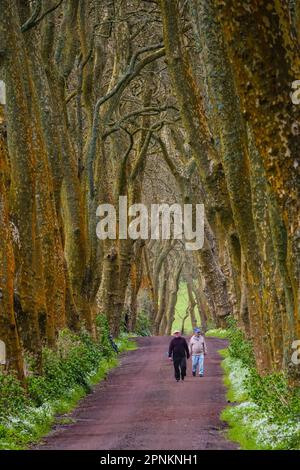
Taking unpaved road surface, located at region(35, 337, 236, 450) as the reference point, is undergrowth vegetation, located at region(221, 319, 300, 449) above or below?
above

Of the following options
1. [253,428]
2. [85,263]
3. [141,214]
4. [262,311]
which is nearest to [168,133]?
[141,214]

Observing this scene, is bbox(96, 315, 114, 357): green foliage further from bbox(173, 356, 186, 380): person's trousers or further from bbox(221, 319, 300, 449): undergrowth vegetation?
bbox(221, 319, 300, 449): undergrowth vegetation

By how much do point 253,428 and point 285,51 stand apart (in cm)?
608

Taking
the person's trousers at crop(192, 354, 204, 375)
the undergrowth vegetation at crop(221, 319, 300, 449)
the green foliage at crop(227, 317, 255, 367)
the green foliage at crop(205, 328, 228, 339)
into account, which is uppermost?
the undergrowth vegetation at crop(221, 319, 300, 449)

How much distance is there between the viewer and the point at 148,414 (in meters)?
17.7

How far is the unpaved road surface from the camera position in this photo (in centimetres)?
1373

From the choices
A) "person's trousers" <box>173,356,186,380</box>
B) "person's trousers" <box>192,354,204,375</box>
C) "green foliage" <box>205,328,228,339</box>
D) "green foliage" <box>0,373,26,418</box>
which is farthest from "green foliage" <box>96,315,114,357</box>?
"green foliage" <box>0,373,26,418</box>

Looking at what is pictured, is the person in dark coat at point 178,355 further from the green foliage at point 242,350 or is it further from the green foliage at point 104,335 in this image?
the green foliage at point 104,335

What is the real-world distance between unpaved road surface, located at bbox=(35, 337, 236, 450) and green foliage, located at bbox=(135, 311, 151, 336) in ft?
70.6

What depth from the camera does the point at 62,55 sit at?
2664 centimetres

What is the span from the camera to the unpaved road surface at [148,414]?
13.7 metres

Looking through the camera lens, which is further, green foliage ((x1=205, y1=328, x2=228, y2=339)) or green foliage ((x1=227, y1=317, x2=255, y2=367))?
green foliage ((x1=205, y1=328, x2=228, y2=339))

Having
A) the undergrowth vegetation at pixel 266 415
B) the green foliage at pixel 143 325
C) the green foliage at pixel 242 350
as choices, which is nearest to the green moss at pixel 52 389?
the undergrowth vegetation at pixel 266 415
